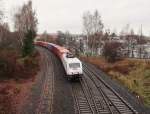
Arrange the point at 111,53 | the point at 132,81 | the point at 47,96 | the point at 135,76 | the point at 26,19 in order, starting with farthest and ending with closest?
1. the point at 26,19
2. the point at 111,53
3. the point at 135,76
4. the point at 132,81
5. the point at 47,96

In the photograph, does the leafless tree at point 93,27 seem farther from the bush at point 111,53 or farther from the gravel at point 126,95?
the gravel at point 126,95

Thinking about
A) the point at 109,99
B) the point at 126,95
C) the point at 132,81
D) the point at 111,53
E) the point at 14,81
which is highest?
the point at 111,53

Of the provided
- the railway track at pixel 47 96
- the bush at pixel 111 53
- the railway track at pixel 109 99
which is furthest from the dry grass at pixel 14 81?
the bush at pixel 111 53

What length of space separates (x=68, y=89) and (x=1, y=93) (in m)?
6.99

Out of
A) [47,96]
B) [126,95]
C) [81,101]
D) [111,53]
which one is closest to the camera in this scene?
[81,101]

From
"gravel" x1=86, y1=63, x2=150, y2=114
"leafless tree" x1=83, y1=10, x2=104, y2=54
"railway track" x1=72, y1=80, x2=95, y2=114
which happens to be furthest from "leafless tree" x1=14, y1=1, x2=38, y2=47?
"railway track" x1=72, y1=80, x2=95, y2=114

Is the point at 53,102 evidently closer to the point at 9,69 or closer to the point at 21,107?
the point at 21,107

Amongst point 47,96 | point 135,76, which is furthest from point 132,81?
point 47,96

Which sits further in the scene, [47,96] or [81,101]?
[47,96]

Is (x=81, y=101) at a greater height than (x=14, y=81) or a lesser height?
lesser

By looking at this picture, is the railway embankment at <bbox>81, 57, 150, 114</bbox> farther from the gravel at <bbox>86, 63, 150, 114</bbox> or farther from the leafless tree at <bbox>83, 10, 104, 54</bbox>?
the leafless tree at <bbox>83, 10, 104, 54</bbox>

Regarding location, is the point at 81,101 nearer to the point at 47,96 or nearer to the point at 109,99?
the point at 109,99

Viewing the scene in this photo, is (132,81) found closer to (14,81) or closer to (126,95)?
(126,95)

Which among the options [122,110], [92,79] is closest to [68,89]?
[92,79]
